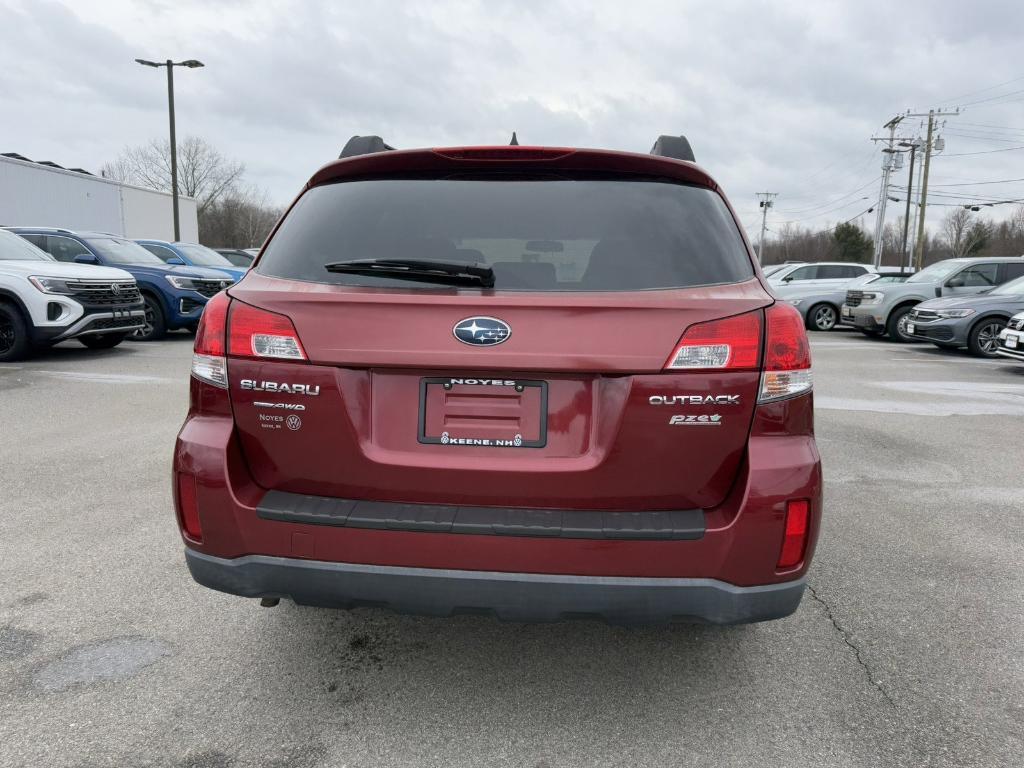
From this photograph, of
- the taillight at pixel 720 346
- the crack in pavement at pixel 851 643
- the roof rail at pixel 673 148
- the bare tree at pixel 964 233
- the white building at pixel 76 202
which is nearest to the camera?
the taillight at pixel 720 346

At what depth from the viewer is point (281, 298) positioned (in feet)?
7.15

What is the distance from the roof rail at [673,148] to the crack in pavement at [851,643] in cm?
195

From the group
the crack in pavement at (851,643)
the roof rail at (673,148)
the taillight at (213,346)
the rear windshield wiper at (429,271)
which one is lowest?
the crack in pavement at (851,643)

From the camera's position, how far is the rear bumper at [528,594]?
204cm

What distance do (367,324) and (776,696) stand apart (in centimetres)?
183

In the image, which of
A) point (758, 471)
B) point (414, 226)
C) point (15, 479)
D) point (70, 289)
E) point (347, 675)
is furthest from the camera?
point (70, 289)

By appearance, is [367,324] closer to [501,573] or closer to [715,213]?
[501,573]

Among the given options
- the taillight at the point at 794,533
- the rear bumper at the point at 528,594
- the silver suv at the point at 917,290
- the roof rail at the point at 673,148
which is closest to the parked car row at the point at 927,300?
the silver suv at the point at 917,290

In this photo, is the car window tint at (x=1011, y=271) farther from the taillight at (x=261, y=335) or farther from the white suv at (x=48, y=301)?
the taillight at (x=261, y=335)

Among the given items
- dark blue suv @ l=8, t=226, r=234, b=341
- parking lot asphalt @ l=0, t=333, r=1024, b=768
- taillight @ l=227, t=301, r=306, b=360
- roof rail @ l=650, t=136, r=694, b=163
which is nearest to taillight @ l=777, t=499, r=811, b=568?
parking lot asphalt @ l=0, t=333, r=1024, b=768

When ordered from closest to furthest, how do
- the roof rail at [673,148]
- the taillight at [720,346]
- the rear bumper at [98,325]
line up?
the taillight at [720,346]
the roof rail at [673,148]
the rear bumper at [98,325]

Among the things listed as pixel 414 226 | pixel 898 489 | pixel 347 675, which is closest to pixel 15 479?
pixel 347 675

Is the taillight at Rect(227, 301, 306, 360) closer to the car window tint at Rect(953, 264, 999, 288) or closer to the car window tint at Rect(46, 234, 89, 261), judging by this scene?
the car window tint at Rect(46, 234, 89, 261)

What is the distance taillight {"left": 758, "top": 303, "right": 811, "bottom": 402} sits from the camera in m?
2.09
